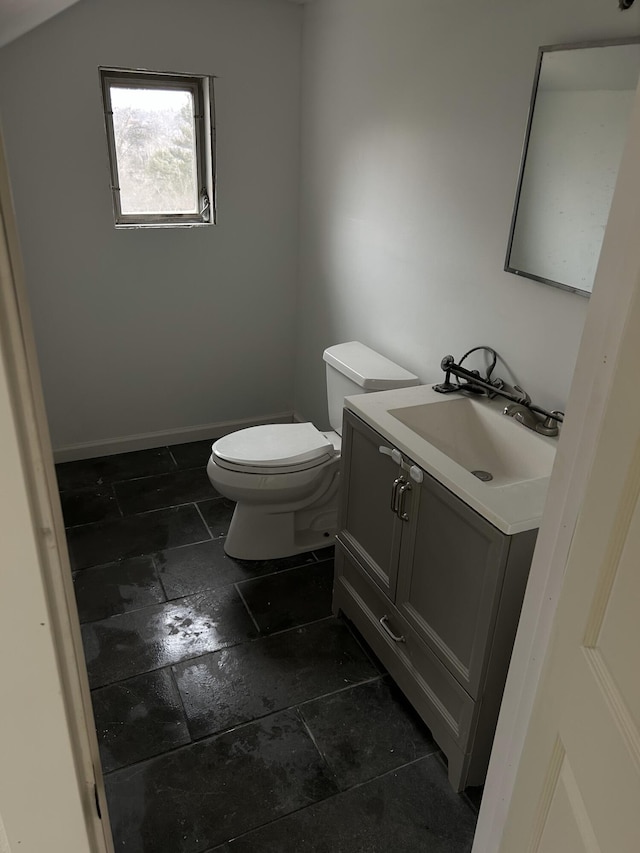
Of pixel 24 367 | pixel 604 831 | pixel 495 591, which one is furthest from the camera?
pixel 495 591

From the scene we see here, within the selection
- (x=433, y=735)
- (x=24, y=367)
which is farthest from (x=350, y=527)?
(x=24, y=367)

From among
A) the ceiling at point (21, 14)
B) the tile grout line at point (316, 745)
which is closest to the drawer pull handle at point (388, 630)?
the tile grout line at point (316, 745)

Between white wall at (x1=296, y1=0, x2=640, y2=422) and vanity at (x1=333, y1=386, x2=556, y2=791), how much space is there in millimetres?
247

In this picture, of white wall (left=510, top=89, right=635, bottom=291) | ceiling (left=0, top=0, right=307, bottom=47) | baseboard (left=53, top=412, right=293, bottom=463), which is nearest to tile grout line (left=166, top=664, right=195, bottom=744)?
baseboard (left=53, top=412, right=293, bottom=463)

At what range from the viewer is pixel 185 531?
2844 mm

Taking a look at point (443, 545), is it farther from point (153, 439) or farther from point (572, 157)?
point (153, 439)

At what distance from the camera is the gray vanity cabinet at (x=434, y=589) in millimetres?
1574

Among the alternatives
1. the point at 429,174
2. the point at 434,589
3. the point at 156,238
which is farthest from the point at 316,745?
the point at 156,238

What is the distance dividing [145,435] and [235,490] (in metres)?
1.18

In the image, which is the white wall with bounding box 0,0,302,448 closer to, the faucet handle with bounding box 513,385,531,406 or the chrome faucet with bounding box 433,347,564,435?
the chrome faucet with bounding box 433,347,564,435

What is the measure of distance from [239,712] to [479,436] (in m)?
1.11

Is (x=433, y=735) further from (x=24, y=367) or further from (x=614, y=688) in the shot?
(x=24, y=367)

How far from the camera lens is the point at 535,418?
1.95m

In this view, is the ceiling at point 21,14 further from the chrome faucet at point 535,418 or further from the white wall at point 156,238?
the chrome faucet at point 535,418
